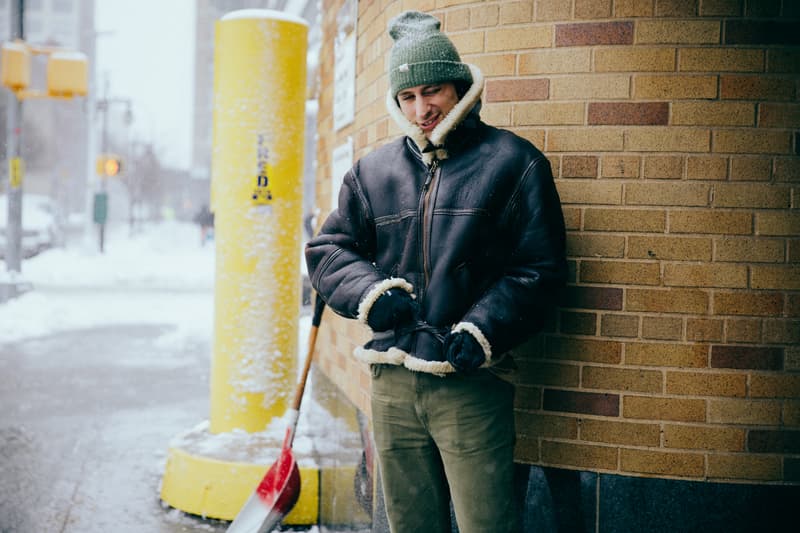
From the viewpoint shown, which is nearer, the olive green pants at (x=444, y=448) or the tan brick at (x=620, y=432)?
the olive green pants at (x=444, y=448)

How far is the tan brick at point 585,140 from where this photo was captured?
274cm

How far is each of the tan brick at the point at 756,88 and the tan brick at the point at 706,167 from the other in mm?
211

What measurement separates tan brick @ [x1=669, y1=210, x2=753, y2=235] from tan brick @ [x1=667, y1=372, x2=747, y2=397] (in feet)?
1.57

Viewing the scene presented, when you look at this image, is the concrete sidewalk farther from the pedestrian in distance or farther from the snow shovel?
the pedestrian in distance

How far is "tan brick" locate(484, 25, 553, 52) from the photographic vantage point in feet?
9.22

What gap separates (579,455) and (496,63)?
1.42 meters

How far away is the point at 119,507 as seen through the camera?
4266 millimetres

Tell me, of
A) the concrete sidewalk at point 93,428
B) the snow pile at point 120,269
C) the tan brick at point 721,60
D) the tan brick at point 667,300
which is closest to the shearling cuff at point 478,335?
the tan brick at point 667,300

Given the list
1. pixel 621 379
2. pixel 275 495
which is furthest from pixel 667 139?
pixel 275 495

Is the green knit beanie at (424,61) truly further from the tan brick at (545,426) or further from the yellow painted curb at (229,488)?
the yellow painted curb at (229,488)

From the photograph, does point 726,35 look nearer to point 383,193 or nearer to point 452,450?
point 383,193

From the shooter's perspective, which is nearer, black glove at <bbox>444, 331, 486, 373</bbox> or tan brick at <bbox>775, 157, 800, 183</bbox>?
black glove at <bbox>444, 331, 486, 373</bbox>

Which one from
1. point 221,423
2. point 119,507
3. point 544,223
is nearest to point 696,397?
point 544,223

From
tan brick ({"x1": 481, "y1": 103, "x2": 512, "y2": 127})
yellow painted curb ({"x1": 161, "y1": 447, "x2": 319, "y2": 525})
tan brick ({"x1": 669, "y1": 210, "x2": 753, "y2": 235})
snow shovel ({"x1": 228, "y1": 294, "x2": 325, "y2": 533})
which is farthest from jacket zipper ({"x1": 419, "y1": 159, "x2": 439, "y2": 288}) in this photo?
yellow painted curb ({"x1": 161, "y1": 447, "x2": 319, "y2": 525})
